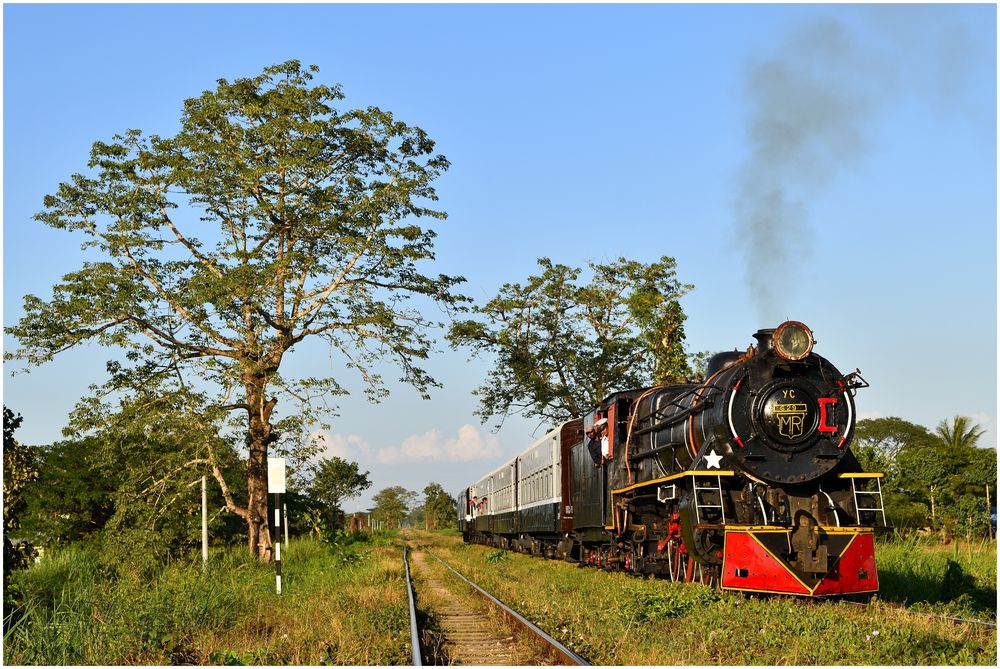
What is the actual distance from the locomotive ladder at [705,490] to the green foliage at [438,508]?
271ft

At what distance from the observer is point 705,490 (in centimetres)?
1302

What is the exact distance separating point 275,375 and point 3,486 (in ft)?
34.8

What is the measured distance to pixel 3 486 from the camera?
11.9 metres

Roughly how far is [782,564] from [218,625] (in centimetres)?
693

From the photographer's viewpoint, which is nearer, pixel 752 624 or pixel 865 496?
pixel 752 624

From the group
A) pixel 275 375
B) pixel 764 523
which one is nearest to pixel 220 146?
pixel 275 375

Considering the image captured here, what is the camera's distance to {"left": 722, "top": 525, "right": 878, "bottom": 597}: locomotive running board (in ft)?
40.5

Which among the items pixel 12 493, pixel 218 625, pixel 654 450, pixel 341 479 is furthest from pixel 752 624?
pixel 341 479

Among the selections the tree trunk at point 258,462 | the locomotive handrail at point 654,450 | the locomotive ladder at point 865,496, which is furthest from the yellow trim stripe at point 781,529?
the tree trunk at point 258,462

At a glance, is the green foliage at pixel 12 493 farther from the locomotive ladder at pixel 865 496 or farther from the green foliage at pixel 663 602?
the locomotive ladder at pixel 865 496

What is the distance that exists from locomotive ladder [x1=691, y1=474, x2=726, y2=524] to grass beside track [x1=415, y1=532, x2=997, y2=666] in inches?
40.1

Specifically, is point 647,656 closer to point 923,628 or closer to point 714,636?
point 714,636

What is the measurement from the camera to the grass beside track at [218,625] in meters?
9.22

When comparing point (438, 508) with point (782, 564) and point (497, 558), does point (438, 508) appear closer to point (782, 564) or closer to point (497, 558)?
point (497, 558)
